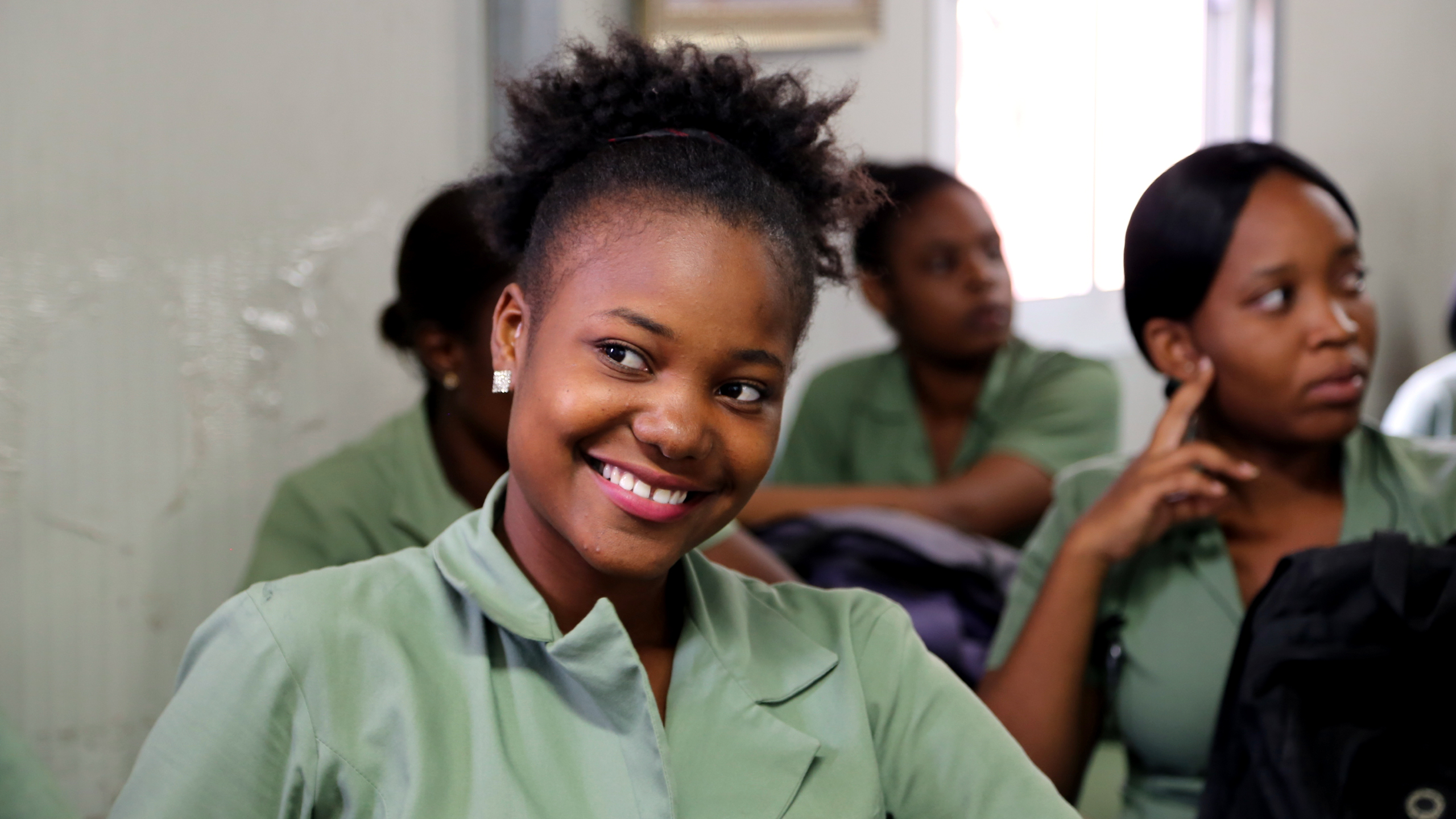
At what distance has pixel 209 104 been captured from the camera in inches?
76.5

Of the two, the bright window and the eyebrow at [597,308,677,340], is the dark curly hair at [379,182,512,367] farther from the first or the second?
the bright window

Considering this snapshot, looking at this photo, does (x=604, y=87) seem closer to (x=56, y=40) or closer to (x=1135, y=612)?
(x=1135, y=612)

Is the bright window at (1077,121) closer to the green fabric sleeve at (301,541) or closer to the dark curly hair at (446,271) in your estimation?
the dark curly hair at (446,271)

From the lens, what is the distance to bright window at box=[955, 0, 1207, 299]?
3.65 meters

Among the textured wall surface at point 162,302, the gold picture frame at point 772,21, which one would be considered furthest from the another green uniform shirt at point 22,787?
the gold picture frame at point 772,21

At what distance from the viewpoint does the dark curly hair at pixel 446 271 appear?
1777mm

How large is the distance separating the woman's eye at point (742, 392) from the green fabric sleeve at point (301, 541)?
2.89 ft

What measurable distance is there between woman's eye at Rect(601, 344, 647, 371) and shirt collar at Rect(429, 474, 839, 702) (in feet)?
0.54

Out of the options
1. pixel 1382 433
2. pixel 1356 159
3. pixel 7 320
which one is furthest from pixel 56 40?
pixel 1356 159

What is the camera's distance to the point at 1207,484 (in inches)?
59.5

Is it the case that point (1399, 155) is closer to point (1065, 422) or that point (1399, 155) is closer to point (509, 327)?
point (1065, 422)

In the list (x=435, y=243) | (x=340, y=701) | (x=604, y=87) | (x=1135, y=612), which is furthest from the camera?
(x=435, y=243)

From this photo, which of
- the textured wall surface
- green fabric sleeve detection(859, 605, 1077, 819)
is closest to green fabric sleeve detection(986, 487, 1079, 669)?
green fabric sleeve detection(859, 605, 1077, 819)

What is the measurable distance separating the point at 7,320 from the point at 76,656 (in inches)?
18.1
